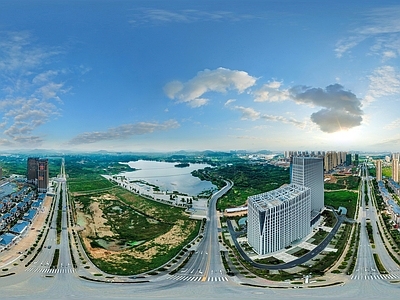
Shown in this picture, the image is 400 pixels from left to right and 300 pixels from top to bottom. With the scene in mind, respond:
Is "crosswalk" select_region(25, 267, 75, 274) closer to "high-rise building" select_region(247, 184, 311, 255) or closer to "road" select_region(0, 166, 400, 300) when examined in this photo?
"road" select_region(0, 166, 400, 300)

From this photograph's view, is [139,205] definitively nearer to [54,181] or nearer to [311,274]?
[54,181]

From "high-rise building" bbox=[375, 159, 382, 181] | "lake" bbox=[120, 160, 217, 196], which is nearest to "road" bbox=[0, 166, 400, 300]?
"lake" bbox=[120, 160, 217, 196]

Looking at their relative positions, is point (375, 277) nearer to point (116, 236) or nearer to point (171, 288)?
point (171, 288)

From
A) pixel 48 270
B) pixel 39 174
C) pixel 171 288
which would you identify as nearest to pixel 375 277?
pixel 171 288

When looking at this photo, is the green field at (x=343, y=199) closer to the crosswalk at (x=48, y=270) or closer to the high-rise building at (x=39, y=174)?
the crosswalk at (x=48, y=270)

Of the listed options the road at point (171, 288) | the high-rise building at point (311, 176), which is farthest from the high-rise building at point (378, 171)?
the road at point (171, 288)

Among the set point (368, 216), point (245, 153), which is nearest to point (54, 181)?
point (245, 153)
